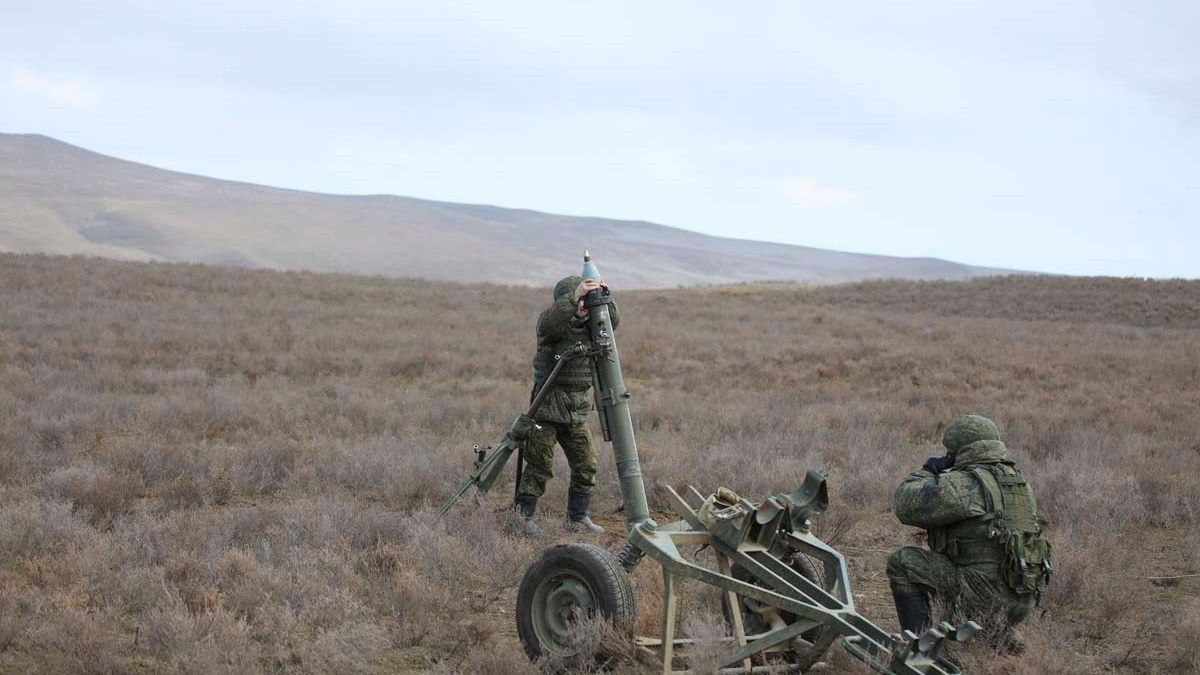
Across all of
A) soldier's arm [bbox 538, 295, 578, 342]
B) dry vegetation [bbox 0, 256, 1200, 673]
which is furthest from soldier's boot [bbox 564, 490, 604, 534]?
soldier's arm [bbox 538, 295, 578, 342]

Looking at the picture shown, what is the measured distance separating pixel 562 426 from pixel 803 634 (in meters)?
3.22

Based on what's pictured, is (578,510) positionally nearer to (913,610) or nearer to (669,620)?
(913,610)

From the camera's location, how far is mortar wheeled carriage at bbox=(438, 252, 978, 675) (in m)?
4.23

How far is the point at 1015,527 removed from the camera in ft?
16.2

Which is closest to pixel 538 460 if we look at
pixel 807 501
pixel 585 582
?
pixel 585 582

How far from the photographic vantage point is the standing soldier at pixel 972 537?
16.3 feet

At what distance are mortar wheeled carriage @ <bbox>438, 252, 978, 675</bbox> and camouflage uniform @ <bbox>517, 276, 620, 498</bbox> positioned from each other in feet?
7.61

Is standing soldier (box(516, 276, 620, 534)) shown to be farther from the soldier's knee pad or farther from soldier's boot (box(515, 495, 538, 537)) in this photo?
the soldier's knee pad

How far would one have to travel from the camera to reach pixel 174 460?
9.09m

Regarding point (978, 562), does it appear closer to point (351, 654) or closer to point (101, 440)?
point (351, 654)

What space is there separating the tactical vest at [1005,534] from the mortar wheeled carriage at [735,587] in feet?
1.99

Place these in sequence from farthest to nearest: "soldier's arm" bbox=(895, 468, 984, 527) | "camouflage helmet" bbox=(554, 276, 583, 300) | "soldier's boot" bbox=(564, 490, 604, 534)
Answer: "soldier's boot" bbox=(564, 490, 604, 534), "camouflage helmet" bbox=(554, 276, 583, 300), "soldier's arm" bbox=(895, 468, 984, 527)

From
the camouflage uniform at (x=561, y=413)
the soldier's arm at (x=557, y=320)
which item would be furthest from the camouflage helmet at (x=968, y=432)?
the camouflage uniform at (x=561, y=413)

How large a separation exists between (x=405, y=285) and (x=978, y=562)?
33646 millimetres
